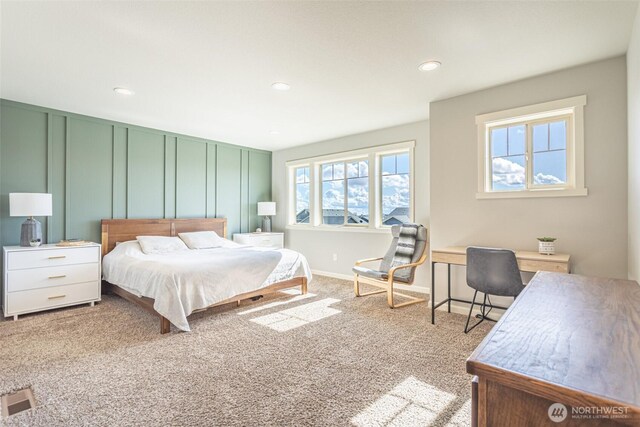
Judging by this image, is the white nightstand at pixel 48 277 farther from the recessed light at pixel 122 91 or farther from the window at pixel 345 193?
the window at pixel 345 193

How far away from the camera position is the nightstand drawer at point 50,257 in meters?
3.37

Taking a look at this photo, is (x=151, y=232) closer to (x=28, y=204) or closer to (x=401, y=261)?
(x=28, y=204)

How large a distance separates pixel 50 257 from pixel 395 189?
4504 mm

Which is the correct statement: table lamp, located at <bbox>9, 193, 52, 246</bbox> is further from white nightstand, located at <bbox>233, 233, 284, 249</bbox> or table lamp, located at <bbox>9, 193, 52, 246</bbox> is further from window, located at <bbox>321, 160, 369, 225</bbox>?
window, located at <bbox>321, 160, 369, 225</bbox>

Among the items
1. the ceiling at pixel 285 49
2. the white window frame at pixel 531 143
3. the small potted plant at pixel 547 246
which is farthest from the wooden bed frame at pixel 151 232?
the small potted plant at pixel 547 246

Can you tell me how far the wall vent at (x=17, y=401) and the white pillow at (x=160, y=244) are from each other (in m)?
2.33

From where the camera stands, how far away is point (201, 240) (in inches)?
194

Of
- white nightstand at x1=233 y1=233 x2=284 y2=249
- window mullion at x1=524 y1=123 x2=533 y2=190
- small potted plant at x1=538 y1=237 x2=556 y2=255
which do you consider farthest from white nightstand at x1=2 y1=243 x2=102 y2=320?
window mullion at x1=524 y1=123 x2=533 y2=190

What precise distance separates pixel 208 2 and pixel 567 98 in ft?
10.2

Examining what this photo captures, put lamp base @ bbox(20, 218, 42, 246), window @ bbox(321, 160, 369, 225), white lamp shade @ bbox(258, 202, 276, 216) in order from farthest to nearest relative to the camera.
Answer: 1. white lamp shade @ bbox(258, 202, 276, 216)
2. window @ bbox(321, 160, 369, 225)
3. lamp base @ bbox(20, 218, 42, 246)

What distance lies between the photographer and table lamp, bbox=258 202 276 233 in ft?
20.3

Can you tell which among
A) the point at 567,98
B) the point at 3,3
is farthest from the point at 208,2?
the point at 567,98

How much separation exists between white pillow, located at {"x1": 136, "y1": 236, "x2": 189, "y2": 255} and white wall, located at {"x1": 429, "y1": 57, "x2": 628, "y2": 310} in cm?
351

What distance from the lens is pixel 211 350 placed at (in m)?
2.65
